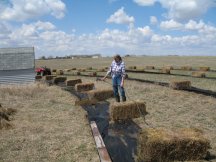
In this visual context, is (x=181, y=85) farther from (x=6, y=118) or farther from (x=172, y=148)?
(x=172, y=148)

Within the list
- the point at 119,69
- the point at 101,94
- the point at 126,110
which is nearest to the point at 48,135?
the point at 126,110

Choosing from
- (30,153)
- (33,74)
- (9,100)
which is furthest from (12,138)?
(33,74)

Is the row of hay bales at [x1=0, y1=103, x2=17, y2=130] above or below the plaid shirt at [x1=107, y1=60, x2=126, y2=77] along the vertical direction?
below

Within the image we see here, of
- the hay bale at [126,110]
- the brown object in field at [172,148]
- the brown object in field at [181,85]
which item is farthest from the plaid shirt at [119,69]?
the brown object in field at [172,148]

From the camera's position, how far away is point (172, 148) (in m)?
7.52

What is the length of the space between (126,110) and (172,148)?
4.99m

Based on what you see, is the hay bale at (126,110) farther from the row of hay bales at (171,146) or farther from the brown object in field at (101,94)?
the brown object in field at (101,94)

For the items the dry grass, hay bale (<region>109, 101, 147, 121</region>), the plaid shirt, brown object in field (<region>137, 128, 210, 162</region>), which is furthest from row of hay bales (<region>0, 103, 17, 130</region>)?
brown object in field (<region>137, 128, 210, 162</region>)

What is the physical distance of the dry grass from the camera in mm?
8555

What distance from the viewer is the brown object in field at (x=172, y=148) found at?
7453 mm

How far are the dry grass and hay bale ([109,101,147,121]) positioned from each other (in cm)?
109

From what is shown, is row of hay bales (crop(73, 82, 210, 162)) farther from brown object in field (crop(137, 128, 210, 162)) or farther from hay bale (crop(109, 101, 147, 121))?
hay bale (crop(109, 101, 147, 121))

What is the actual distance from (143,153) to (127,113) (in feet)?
15.8

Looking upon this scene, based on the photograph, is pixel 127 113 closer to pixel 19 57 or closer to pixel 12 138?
pixel 12 138
